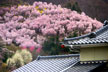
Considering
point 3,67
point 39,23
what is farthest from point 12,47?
point 39,23

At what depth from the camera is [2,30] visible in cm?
1521

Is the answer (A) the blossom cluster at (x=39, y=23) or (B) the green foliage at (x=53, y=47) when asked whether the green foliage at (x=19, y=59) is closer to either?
(A) the blossom cluster at (x=39, y=23)

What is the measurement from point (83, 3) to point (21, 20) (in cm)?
487

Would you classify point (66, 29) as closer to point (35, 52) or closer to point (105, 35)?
point (35, 52)

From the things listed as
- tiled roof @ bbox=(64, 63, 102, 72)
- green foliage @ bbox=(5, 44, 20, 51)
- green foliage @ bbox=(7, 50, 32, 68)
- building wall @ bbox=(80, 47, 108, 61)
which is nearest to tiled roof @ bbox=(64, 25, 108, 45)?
building wall @ bbox=(80, 47, 108, 61)

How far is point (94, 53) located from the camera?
3467 mm

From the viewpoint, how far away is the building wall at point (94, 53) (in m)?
3.41

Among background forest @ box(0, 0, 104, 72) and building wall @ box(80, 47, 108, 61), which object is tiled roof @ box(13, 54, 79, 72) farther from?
background forest @ box(0, 0, 104, 72)

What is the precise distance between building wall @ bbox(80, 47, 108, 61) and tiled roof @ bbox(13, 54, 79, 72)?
0.34 m

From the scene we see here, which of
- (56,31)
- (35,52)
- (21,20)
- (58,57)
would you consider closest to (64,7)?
(56,31)

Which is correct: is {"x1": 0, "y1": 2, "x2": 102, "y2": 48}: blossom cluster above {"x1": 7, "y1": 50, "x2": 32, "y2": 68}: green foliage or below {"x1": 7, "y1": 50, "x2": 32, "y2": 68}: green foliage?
above

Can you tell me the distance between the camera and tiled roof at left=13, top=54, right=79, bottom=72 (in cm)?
387

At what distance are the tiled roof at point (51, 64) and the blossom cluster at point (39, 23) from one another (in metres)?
10.2

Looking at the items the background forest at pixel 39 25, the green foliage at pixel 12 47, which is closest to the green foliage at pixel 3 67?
the background forest at pixel 39 25
